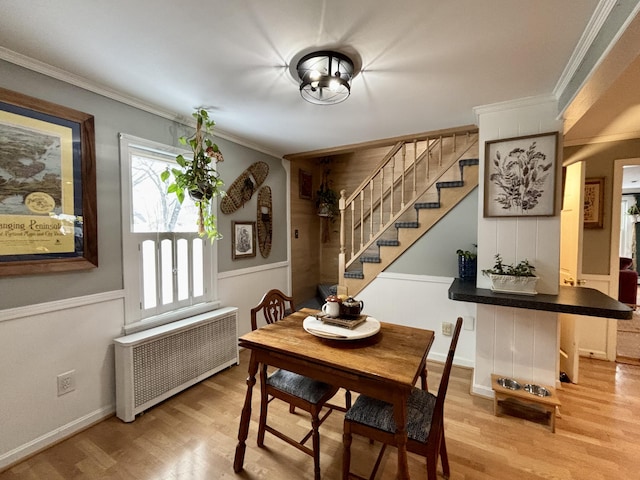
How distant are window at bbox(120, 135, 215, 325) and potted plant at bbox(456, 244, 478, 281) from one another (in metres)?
2.49

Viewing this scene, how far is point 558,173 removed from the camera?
212cm

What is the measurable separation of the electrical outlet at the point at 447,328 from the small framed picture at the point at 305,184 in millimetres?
2616

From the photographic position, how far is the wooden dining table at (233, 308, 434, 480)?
4.07ft

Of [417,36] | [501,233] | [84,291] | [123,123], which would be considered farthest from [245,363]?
[417,36]

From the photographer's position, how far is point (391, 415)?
4.54ft

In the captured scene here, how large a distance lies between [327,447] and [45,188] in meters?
2.42

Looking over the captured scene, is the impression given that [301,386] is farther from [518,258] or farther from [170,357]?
[518,258]

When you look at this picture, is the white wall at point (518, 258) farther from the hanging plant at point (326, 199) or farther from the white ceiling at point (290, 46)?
the hanging plant at point (326, 199)

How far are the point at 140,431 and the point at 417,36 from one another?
9.84 feet

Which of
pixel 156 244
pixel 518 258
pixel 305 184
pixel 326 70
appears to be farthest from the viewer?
pixel 305 184

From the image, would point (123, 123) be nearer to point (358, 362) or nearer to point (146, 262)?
point (146, 262)

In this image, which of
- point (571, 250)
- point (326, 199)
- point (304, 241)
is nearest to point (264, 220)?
point (304, 241)

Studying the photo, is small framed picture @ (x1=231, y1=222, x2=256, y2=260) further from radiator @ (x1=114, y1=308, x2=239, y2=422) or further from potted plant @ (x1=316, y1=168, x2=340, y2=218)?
potted plant @ (x1=316, y1=168, x2=340, y2=218)

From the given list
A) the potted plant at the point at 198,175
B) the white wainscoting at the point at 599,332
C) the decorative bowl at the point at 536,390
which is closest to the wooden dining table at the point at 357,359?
the decorative bowl at the point at 536,390
